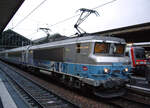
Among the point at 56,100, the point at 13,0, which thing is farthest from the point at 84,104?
the point at 13,0

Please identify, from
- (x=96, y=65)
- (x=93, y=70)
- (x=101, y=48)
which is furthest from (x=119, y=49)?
(x=93, y=70)

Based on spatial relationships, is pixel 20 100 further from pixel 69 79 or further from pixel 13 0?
pixel 13 0

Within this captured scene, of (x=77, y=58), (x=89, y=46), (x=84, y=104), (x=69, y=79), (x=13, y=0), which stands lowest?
(x=84, y=104)

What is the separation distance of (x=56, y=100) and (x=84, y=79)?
1.59 meters

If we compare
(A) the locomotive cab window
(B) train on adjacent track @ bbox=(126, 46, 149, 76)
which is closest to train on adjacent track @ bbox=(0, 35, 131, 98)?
(A) the locomotive cab window

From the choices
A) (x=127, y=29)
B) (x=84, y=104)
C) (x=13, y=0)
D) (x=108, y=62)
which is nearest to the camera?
(x=13, y=0)

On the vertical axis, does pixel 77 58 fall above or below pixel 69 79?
above

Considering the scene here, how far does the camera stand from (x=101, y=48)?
7.78 meters

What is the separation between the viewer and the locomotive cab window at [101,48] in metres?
7.62

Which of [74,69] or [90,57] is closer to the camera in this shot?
[90,57]

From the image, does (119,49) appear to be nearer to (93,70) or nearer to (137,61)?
(93,70)

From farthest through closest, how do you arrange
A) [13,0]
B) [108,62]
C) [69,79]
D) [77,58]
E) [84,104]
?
[69,79], [77,58], [108,62], [84,104], [13,0]

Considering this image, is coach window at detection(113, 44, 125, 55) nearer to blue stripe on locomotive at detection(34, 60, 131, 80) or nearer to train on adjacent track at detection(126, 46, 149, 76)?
blue stripe on locomotive at detection(34, 60, 131, 80)

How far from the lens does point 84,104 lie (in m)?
6.90
